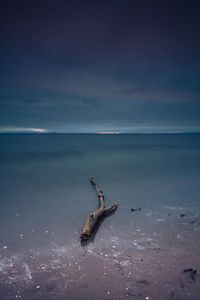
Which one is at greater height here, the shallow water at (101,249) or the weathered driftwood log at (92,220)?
the weathered driftwood log at (92,220)

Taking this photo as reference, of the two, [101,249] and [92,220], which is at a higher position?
[92,220]

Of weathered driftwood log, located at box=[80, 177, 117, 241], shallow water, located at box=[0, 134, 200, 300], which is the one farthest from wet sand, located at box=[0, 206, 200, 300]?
weathered driftwood log, located at box=[80, 177, 117, 241]

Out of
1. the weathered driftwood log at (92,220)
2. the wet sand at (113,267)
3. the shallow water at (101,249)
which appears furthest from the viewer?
the weathered driftwood log at (92,220)

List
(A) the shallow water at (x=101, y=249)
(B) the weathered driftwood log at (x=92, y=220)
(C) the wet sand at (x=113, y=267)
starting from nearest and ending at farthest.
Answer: (C) the wet sand at (x=113, y=267) < (A) the shallow water at (x=101, y=249) < (B) the weathered driftwood log at (x=92, y=220)

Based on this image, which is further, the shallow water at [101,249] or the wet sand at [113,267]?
the shallow water at [101,249]

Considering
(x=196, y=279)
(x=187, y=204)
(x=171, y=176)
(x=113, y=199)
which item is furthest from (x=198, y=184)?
(x=196, y=279)

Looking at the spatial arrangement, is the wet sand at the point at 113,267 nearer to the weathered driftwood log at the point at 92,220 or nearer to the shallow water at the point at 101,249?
the shallow water at the point at 101,249

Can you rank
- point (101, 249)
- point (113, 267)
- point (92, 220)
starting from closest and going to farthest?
point (113, 267) < point (101, 249) < point (92, 220)

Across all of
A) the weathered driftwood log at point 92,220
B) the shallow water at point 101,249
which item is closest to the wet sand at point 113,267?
the shallow water at point 101,249

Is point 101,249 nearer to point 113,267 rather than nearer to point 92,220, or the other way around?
point 113,267

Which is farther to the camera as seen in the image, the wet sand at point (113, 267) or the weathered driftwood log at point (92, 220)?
the weathered driftwood log at point (92, 220)

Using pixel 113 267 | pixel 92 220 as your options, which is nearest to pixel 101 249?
pixel 113 267

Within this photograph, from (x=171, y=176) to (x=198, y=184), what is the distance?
4.84 m

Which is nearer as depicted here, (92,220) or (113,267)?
(113,267)
